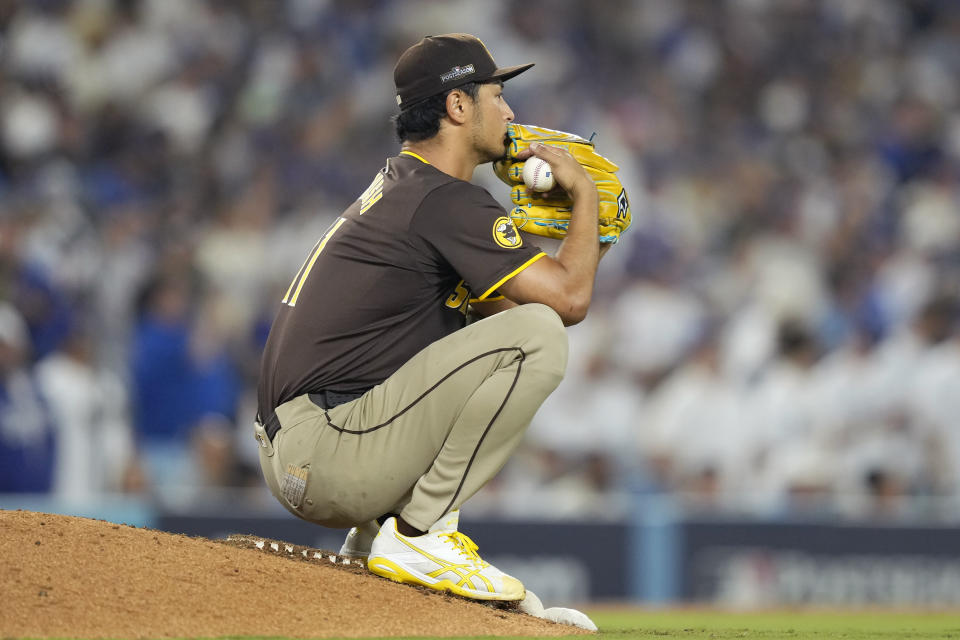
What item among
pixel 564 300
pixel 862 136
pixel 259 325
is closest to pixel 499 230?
pixel 564 300

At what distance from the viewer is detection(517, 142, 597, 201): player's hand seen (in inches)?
166

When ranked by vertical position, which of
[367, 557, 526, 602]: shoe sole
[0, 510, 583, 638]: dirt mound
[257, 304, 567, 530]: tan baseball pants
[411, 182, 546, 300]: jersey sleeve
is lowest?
[0, 510, 583, 638]: dirt mound

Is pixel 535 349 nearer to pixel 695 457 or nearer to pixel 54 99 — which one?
pixel 695 457

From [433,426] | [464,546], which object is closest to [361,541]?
[464,546]

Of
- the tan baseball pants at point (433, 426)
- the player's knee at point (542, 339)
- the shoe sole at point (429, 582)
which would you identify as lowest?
the shoe sole at point (429, 582)

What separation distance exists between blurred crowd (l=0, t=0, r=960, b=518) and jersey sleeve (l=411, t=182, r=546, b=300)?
453 cm

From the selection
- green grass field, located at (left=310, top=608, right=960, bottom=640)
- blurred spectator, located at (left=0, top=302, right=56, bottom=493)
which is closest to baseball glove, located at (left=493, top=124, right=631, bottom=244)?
green grass field, located at (left=310, top=608, right=960, bottom=640)

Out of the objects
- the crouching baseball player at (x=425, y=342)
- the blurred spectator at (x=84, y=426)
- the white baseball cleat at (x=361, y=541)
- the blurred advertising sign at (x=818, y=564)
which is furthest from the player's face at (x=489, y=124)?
the blurred advertising sign at (x=818, y=564)

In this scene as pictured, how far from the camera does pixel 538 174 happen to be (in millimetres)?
4297

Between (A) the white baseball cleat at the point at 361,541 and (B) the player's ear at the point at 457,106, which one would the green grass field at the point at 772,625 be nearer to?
(A) the white baseball cleat at the point at 361,541

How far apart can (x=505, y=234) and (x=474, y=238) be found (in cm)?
10

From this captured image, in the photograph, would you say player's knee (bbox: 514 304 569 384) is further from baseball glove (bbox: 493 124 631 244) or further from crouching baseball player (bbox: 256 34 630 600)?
baseball glove (bbox: 493 124 631 244)

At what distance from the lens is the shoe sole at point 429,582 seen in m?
4.02

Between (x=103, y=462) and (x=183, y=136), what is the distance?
322 centimetres
